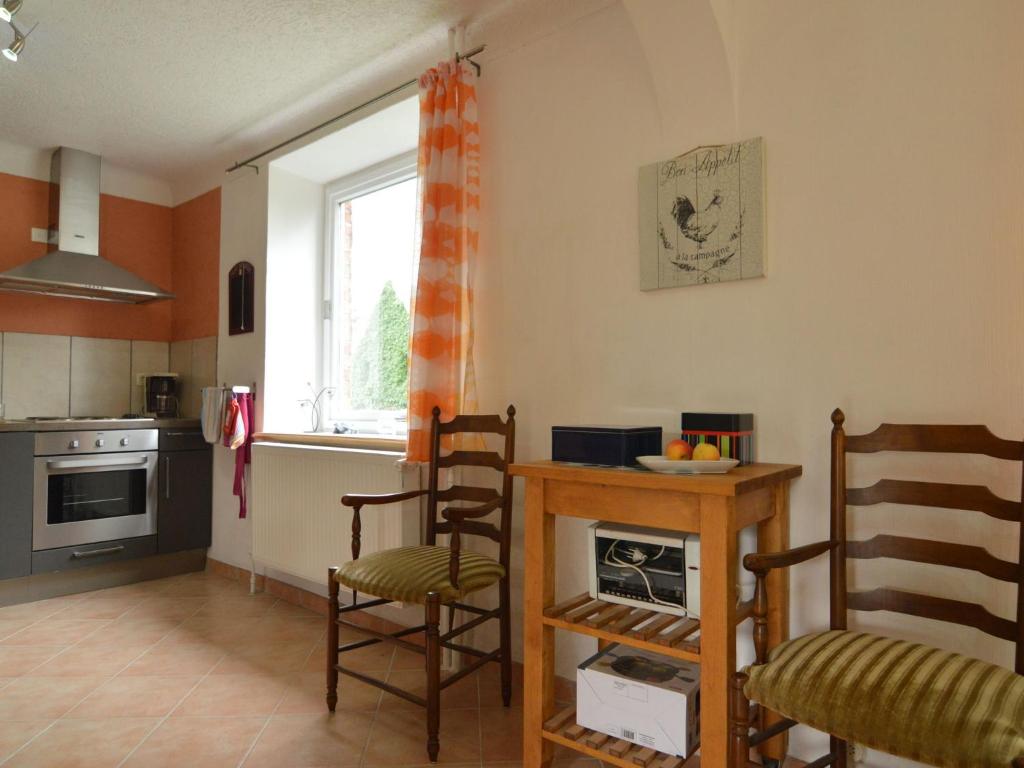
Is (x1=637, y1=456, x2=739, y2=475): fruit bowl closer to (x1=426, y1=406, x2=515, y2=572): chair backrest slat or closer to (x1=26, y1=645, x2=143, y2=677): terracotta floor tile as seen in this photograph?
(x1=426, y1=406, x2=515, y2=572): chair backrest slat

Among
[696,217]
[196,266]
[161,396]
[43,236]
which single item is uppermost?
[43,236]

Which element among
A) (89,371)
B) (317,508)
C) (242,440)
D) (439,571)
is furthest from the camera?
(89,371)

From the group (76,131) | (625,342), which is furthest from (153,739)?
(76,131)

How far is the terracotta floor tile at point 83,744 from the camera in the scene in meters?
1.90

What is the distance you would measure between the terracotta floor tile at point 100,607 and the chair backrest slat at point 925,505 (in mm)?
3261

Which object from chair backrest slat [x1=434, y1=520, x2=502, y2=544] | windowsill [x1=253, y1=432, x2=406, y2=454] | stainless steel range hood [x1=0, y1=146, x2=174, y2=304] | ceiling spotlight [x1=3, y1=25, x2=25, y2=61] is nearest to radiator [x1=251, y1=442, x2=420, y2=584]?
windowsill [x1=253, y1=432, x2=406, y2=454]

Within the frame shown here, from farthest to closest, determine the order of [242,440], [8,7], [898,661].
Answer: [242,440] → [8,7] → [898,661]

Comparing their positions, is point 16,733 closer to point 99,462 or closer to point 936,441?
point 99,462

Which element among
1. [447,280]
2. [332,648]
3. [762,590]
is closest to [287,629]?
[332,648]

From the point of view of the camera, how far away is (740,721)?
138cm

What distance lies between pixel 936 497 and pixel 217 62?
3.20 m

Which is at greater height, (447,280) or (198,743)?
(447,280)

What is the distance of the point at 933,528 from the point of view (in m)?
1.63

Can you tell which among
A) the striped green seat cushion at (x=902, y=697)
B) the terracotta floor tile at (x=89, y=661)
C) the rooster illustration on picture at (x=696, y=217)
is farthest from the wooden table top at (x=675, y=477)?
the terracotta floor tile at (x=89, y=661)
